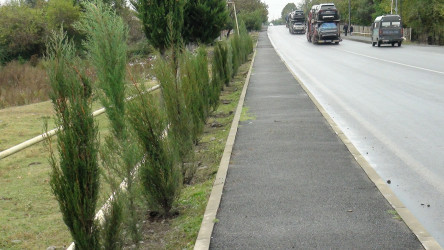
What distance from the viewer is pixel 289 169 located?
7.70 metres

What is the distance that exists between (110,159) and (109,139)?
19cm

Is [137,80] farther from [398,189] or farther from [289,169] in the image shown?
[398,189]

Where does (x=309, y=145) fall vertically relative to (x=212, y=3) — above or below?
below

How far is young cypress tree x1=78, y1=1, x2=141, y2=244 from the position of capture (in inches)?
199

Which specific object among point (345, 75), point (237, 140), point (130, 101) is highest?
point (130, 101)

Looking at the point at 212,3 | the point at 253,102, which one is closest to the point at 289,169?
the point at 253,102

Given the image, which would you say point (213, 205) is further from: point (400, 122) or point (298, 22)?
point (298, 22)

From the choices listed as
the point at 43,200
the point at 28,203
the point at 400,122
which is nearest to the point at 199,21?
the point at 400,122

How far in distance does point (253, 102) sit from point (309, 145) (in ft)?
19.6

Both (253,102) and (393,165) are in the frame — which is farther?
(253,102)

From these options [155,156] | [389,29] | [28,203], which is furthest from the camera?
[389,29]

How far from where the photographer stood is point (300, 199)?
20.7 ft

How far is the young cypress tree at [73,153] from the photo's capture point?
4027mm

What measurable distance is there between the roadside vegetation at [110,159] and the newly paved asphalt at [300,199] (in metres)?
0.44
